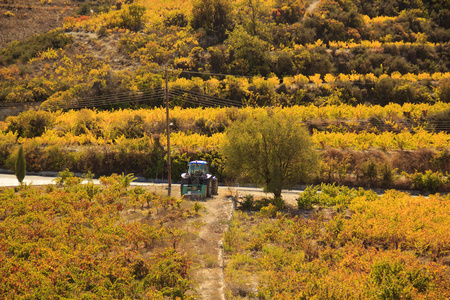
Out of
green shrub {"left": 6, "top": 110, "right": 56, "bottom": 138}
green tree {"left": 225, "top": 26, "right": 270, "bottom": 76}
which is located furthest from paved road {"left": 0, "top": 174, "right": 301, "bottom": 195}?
green tree {"left": 225, "top": 26, "right": 270, "bottom": 76}

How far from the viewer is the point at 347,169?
3056 centimetres

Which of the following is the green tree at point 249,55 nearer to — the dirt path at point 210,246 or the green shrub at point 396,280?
the dirt path at point 210,246

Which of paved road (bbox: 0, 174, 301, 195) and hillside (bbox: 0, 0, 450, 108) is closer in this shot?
paved road (bbox: 0, 174, 301, 195)

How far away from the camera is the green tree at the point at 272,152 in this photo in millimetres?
23625

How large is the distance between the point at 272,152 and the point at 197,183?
5.29 meters

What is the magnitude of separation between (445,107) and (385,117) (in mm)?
7339

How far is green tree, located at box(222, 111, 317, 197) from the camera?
23625mm

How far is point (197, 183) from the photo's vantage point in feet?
78.1

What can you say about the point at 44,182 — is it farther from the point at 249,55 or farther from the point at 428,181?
the point at 249,55

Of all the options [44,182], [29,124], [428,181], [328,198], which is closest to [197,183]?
[328,198]

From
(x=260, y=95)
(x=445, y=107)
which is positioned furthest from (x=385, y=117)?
(x=260, y=95)

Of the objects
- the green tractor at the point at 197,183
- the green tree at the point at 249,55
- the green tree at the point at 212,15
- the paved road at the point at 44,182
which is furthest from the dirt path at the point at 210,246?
the green tree at the point at 212,15

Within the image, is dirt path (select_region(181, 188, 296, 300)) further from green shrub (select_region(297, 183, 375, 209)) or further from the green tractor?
green shrub (select_region(297, 183, 375, 209))

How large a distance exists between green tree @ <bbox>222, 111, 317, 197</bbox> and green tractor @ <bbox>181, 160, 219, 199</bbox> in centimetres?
178
